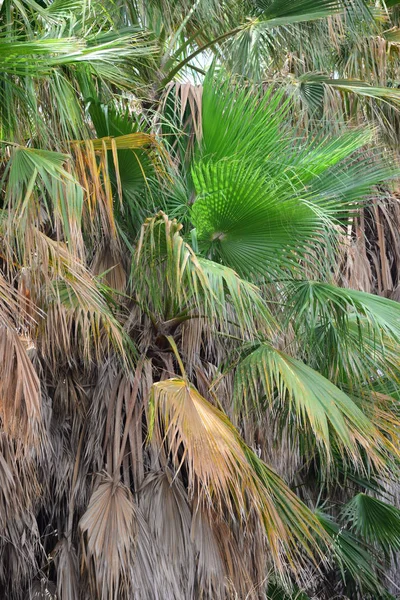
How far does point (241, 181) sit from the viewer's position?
4117 millimetres

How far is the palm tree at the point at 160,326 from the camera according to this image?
3789 mm

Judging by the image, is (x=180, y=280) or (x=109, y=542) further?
(x=109, y=542)

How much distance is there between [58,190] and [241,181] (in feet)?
3.11

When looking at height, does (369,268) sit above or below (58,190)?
below

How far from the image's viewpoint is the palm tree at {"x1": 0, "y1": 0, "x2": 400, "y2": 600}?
12.4ft

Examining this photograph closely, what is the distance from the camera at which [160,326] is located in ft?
15.5

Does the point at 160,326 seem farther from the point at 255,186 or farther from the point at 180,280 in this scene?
the point at 255,186

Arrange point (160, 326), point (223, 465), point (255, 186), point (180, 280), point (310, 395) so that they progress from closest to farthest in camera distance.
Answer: point (223, 465) < point (180, 280) < point (310, 395) < point (255, 186) < point (160, 326)

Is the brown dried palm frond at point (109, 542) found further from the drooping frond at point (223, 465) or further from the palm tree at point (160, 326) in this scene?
the drooping frond at point (223, 465)

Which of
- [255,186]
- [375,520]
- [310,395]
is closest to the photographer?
[310,395]

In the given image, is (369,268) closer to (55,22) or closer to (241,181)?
(241,181)

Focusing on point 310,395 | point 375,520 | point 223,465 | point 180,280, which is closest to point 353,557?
point 375,520

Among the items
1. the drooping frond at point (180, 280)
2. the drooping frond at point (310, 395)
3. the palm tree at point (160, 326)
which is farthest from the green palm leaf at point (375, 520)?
the drooping frond at point (180, 280)

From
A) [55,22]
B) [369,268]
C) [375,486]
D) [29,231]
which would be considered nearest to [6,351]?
[29,231]
